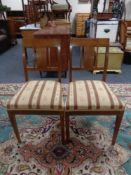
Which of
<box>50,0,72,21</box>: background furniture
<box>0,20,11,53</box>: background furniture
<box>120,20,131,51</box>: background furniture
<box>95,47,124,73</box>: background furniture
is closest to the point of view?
<box>95,47,124,73</box>: background furniture

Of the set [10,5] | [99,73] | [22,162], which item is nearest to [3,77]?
[99,73]

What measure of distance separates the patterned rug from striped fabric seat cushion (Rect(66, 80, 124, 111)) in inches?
16.9

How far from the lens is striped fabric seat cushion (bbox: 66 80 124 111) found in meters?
→ 1.25

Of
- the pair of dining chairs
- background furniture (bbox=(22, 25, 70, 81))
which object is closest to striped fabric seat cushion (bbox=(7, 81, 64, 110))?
the pair of dining chairs

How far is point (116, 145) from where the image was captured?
1494 mm

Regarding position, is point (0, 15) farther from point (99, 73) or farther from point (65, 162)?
point (65, 162)

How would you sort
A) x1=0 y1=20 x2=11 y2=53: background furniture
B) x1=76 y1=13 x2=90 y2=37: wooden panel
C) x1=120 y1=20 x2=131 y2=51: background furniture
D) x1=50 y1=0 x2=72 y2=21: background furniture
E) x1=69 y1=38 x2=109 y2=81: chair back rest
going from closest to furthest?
x1=69 y1=38 x2=109 y2=81: chair back rest → x1=120 y1=20 x2=131 y2=51: background furniture → x1=0 y1=20 x2=11 y2=53: background furniture → x1=50 y1=0 x2=72 y2=21: background furniture → x1=76 y1=13 x2=90 y2=37: wooden panel

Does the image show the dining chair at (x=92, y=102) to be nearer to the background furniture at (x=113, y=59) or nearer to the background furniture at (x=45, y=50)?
the background furniture at (x=45, y=50)

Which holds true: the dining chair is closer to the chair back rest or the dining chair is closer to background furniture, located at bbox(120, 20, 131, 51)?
the chair back rest

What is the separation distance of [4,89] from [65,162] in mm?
1466

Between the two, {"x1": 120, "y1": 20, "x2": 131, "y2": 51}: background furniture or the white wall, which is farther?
the white wall

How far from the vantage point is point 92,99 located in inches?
50.6

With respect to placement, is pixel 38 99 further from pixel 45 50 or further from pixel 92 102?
pixel 45 50

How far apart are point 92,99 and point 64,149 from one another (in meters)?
0.52
